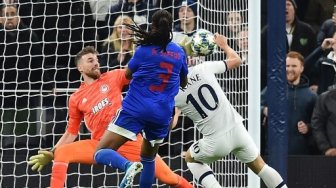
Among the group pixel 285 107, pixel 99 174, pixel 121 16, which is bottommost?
pixel 99 174

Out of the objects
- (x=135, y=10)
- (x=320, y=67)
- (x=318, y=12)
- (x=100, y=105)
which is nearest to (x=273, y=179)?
(x=100, y=105)

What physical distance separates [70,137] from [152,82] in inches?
79.2

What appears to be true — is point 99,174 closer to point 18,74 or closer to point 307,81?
point 18,74

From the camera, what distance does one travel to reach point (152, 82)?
352 inches

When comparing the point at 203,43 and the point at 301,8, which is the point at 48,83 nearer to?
the point at 203,43

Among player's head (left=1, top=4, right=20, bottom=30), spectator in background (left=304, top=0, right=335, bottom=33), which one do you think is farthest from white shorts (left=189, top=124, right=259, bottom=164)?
player's head (left=1, top=4, right=20, bottom=30)

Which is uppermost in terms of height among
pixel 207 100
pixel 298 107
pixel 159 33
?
pixel 159 33

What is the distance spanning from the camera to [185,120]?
11.8 m

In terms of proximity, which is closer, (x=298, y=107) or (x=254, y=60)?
(x=254, y=60)

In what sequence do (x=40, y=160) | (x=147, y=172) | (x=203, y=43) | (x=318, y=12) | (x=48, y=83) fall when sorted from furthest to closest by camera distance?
(x=318, y=12), (x=48, y=83), (x=40, y=160), (x=203, y=43), (x=147, y=172)

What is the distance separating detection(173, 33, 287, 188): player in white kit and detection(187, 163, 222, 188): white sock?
0.80 feet

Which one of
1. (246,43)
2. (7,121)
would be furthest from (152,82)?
(7,121)

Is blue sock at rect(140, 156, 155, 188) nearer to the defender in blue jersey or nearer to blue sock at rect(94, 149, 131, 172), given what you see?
the defender in blue jersey

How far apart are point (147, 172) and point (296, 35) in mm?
3461
